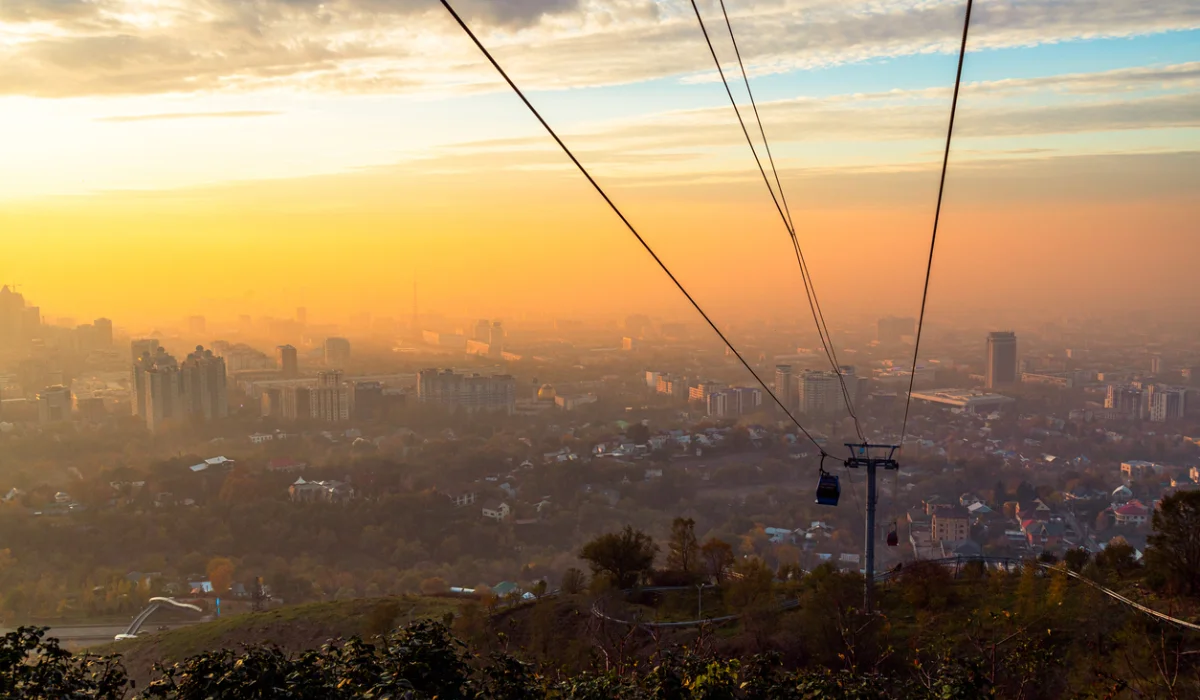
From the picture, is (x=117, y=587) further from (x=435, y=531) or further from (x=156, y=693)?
(x=156, y=693)

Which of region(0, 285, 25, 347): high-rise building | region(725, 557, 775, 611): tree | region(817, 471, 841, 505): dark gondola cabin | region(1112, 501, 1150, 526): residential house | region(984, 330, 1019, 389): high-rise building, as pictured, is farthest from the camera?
region(984, 330, 1019, 389): high-rise building

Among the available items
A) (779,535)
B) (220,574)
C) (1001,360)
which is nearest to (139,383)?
(220,574)

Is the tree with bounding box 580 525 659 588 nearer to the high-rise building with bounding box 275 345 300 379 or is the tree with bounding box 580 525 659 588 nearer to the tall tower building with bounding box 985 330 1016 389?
the tall tower building with bounding box 985 330 1016 389

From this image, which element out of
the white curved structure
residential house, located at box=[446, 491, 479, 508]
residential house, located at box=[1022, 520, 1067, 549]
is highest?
residential house, located at box=[1022, 520, 1067, 549]

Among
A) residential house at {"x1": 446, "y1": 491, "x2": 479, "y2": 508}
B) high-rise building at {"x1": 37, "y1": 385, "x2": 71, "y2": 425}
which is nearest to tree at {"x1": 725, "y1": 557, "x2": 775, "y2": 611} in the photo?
residential house at {"x1": 446, "y1": 491, "x2": 479, "y2": 508}

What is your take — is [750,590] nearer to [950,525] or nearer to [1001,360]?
[950,525]

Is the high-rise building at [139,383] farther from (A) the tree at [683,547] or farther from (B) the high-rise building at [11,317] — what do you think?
(A) the tree at [683,547]

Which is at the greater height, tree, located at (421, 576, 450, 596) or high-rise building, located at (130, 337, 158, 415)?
high-rise building, located at (130, 337, 158, 415)
